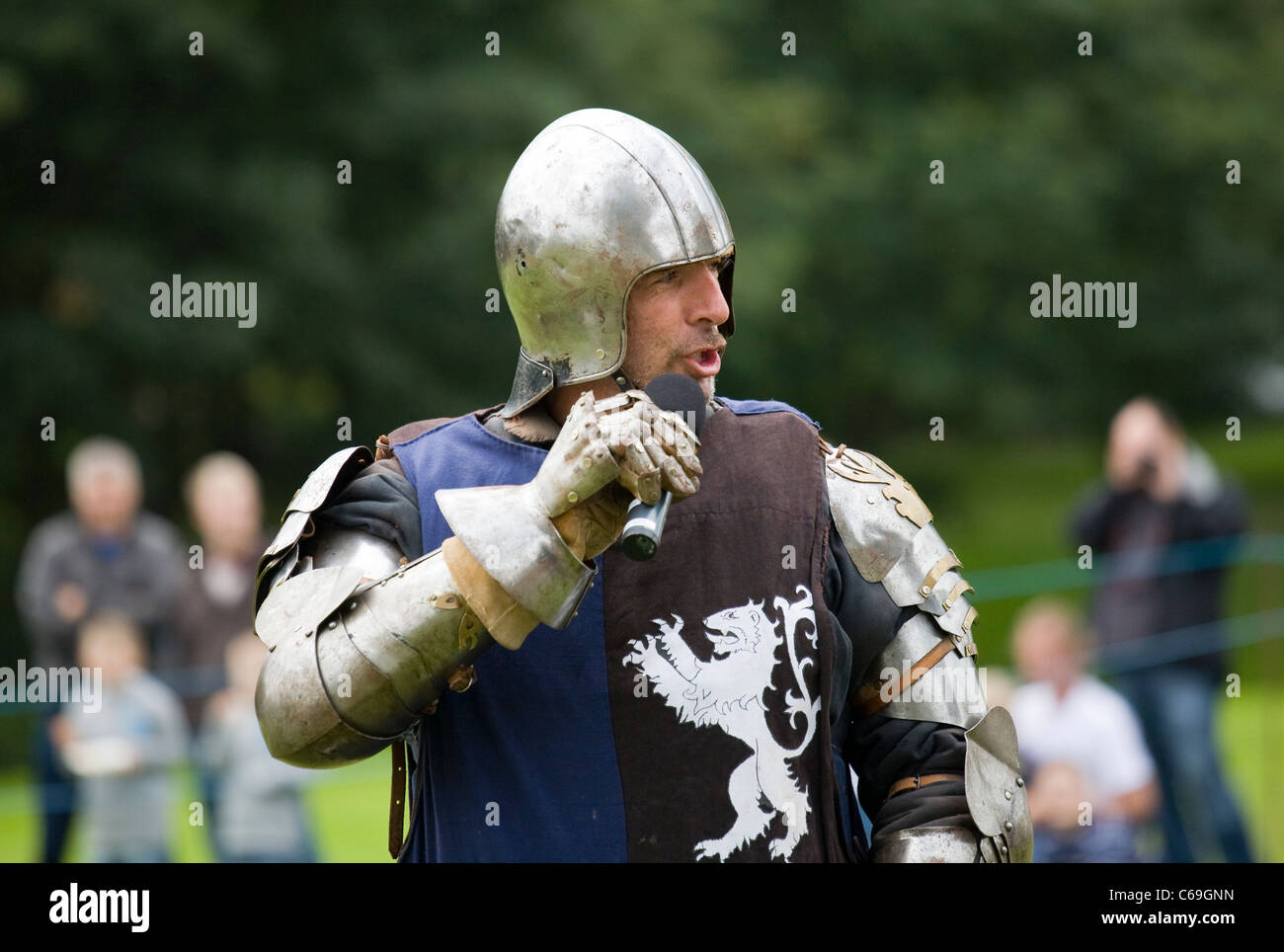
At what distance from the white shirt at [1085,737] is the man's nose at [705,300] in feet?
14.1

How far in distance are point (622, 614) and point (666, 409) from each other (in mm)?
384

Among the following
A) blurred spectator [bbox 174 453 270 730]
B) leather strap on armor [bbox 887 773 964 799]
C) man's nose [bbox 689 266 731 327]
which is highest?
blurred spectator [bbox 174 453 270 730]

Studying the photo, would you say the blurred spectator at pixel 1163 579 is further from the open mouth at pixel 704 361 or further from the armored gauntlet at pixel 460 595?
the armored gauntlet at pixel 460 595

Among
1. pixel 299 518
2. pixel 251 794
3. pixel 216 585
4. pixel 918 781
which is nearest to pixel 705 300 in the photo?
pixel 299 518

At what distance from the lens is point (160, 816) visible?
7.61 metres

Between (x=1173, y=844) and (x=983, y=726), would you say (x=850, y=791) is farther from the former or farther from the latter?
(x=1173, y=844)

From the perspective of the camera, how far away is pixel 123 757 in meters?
7.54

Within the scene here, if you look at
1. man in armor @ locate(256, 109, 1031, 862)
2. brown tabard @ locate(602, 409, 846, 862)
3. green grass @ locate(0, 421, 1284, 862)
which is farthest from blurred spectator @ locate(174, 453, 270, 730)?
brown tabard @ locate(602, 409, 846, 862)

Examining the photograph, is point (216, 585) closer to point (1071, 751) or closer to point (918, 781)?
point (1071, 751)

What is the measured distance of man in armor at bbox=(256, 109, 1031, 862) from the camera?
2.94 meters

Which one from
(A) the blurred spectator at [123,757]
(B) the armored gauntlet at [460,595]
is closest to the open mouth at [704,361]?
(B) the armored gauntlet at [460,595]

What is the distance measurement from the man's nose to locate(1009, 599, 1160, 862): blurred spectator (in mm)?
4149

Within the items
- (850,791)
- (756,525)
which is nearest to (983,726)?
(850,791)

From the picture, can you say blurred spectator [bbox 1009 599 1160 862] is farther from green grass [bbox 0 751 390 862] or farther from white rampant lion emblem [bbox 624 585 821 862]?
white rampant lion emblem [bbox 624 585 821 862]
